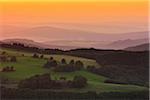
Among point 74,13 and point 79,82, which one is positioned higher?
point 74,13

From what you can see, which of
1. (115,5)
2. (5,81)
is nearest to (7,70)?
(5,81)

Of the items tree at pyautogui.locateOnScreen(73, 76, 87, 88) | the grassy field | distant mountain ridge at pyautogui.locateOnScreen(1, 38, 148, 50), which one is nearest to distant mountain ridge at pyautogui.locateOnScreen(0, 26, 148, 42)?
distant mountain ridge at pyautogui.locateOnScreen(1, 38, 148, 50)

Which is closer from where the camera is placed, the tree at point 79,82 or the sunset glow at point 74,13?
the tree at point 79,82

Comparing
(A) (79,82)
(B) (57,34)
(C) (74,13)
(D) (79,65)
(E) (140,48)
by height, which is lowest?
(A) (79,82)

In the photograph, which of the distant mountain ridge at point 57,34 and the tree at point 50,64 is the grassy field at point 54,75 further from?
the distant mountain ridge at point 57,34

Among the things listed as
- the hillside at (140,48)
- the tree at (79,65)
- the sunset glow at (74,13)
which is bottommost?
the tree at (79,65)

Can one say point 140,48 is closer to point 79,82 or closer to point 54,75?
point 79,82

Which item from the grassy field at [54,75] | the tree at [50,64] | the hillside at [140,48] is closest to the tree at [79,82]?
the grassy field at [54,75]

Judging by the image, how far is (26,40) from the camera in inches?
124

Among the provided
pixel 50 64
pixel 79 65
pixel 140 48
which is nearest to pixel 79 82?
pixel 79 65

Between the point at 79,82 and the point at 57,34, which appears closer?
the point at 79,82

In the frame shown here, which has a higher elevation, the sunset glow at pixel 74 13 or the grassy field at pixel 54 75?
the sunset glow at pixel 74 13

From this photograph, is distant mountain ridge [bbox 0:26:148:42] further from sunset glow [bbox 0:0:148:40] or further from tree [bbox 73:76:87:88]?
tree [bbox 73:76:87:88]

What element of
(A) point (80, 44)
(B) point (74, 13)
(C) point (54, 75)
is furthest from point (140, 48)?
Result: (C) point (54, 75)
